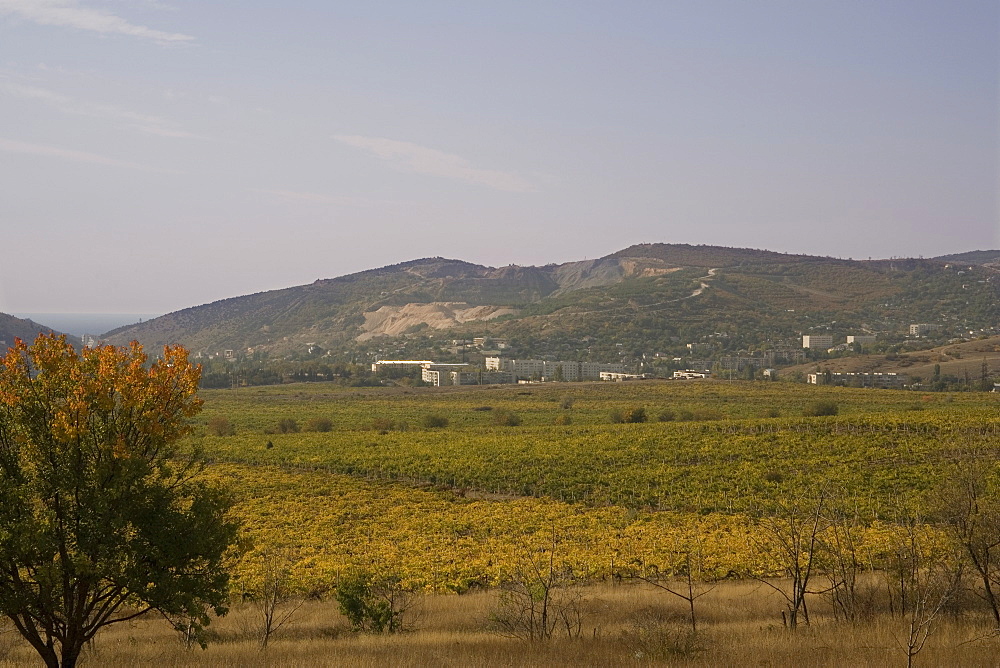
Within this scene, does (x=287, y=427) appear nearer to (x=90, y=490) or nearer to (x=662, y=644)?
(x=90, y=490)

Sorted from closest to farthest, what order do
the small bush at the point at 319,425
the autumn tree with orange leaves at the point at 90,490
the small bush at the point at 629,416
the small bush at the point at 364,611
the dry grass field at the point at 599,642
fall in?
1. the autumn tree with orange leaves at the point at 90,490
2. the dry grass field at the point at 599,642
3. the small bush at the point at 364,611
4. the small bush at the point at 319,425
5. the small bush at the point at 629,416

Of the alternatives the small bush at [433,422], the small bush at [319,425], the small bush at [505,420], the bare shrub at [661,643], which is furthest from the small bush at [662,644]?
the small bush at [433,422]

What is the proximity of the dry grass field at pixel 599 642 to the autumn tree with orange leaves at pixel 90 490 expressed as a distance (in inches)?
101

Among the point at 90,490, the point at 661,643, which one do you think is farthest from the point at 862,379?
the point at 90,490

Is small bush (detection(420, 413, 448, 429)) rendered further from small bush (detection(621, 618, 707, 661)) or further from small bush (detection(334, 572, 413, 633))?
small bush (detection(621, 618, 707, 661))

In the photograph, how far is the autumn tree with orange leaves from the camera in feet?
34.8

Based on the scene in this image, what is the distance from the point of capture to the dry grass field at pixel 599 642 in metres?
11.9

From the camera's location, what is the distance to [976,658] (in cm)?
1100

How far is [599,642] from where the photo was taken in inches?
545

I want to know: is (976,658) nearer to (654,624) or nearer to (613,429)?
(654,624)

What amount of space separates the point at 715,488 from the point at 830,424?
21.9 meters

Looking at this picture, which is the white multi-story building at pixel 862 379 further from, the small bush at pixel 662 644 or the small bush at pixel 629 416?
the small bush at pixel 662 644

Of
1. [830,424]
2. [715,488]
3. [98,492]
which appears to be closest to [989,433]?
[830,424]

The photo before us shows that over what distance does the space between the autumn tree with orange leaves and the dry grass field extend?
8.45 feet
